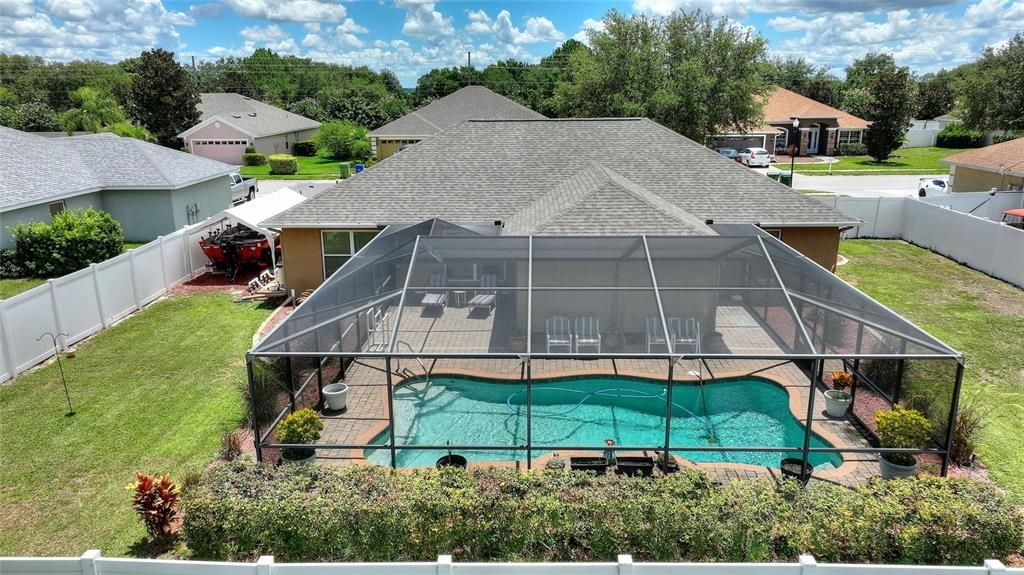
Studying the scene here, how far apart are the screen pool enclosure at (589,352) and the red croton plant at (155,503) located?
4.13 feet

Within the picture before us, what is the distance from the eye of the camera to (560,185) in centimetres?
1758

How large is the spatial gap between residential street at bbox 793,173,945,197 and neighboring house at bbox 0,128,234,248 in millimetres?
30853

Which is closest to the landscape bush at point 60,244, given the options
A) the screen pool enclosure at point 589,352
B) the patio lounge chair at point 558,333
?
the screen pool enclosure at point 589,352

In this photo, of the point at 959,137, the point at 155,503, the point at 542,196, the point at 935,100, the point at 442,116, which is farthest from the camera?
the point at 935,100

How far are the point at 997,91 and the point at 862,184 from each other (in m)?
14.7

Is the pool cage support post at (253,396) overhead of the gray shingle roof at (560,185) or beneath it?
beneath

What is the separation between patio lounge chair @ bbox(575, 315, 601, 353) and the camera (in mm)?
9433

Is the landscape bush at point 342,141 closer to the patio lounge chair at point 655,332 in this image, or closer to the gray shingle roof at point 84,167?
the gray shingle roof at point 84,167

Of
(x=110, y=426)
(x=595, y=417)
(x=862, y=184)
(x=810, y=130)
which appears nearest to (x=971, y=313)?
(x=595, y=417)

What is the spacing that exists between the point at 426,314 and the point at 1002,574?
766cm

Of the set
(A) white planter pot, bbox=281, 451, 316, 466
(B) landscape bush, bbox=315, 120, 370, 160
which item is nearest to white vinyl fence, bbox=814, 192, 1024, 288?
(A) white planter pot, bbox=281, 451, 316, 466

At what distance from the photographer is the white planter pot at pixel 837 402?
406 inches

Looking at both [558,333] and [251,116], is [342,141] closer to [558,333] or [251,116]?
[251,116]

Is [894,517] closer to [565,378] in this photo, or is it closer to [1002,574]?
[1002,574]
